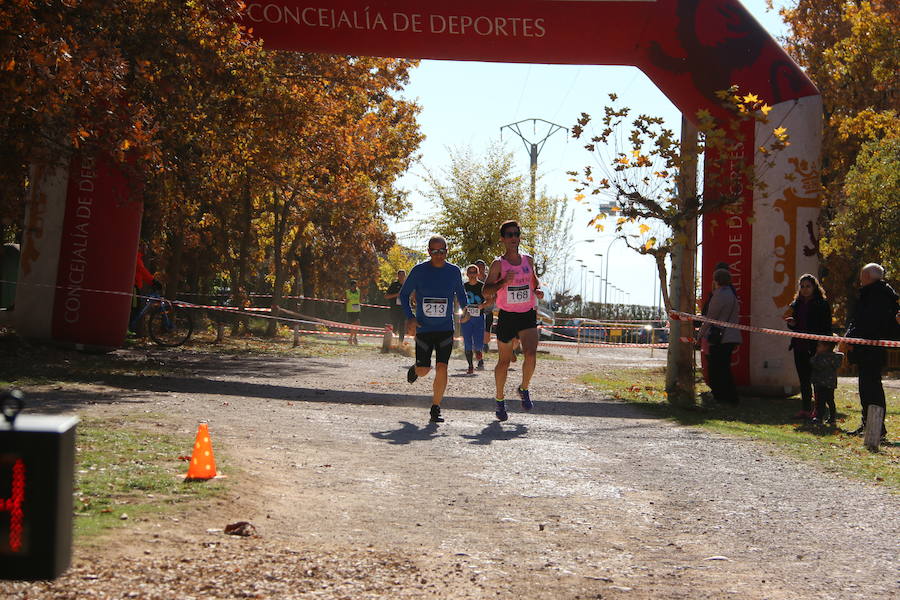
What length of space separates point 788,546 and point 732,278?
411 inches

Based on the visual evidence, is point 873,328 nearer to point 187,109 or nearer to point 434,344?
point 434,344

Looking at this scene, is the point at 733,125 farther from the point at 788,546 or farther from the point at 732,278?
the point at 788,546

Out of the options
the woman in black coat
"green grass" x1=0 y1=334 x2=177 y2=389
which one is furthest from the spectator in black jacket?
"green grass" x1=0 y1=334 x2=177 y2=389

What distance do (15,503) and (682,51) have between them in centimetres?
1402

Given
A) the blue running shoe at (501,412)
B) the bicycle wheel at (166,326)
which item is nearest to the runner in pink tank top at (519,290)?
the blue running shoe at (501,412)

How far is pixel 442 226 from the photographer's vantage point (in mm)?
41875

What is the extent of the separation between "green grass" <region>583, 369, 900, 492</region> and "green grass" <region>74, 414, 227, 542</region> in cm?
541

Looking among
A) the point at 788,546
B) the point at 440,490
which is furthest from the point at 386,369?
the point at 788,546

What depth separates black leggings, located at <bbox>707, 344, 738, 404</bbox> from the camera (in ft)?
48.5

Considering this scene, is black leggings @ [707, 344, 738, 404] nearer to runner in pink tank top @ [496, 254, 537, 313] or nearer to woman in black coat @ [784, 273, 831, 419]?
woman in black coat @ [784, 273, 831, 419]

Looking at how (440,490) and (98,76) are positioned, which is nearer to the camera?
(440,490)

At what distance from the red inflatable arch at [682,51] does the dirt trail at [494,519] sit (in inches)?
185

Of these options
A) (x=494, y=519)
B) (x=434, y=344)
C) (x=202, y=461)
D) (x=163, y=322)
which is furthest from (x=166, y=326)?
(x=494, y=519)

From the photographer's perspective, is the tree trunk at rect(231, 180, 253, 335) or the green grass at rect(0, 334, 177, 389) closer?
the green grass at rect(0, 334, 177, 389)
